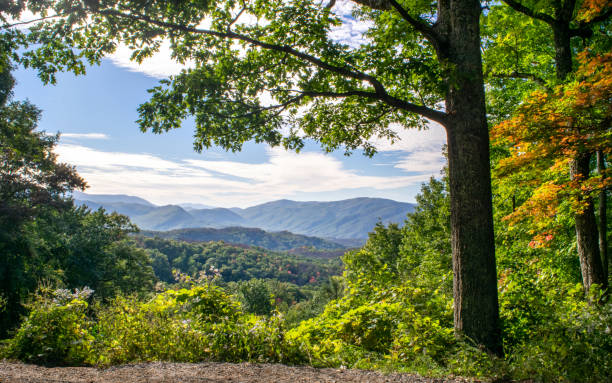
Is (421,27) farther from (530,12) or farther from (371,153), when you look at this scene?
(530,12)

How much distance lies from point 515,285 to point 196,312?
505cm

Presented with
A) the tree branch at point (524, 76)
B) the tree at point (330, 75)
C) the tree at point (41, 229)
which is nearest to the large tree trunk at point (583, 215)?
the tree branch at point (524, 76)

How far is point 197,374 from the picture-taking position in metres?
3.26

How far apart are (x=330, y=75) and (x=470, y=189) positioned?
9.27 feet

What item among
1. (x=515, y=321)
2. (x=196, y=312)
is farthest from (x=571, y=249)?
(x=196, y=312)

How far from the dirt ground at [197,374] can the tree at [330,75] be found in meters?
1.62

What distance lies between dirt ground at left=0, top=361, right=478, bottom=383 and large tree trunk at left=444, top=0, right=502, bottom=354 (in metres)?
1.13

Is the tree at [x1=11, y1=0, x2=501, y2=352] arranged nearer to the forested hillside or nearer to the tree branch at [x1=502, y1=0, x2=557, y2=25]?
the tree branch at [x1=502, y1=0, x2=557, y2=25]

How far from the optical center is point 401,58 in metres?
4.51

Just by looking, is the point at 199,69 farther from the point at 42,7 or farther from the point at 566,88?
the point at 566,88

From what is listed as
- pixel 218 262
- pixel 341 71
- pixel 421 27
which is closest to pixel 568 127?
pixel 421 27

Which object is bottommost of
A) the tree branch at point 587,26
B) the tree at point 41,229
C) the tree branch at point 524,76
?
the tree at point 41,229

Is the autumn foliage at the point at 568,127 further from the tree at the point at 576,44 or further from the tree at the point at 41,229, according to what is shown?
the tree at the point at 41,229

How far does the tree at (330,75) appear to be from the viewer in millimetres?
4125
